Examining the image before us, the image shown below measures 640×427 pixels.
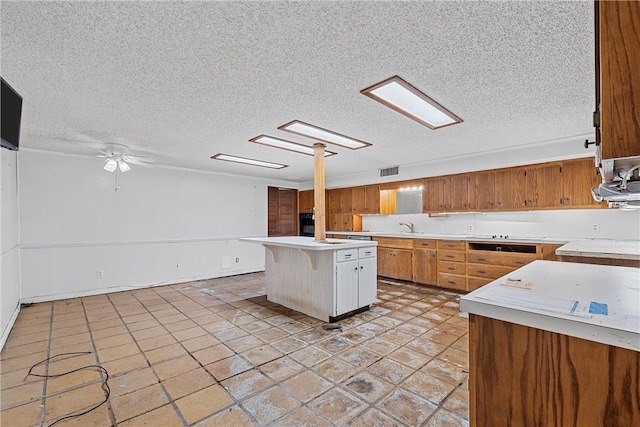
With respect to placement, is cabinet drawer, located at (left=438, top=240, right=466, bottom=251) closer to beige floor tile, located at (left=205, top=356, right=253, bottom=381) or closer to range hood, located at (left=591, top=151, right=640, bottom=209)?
range hood, located at (left=591, top=151, right=640, bottom=209)

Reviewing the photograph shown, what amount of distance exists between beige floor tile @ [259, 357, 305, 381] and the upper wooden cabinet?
2.33 m

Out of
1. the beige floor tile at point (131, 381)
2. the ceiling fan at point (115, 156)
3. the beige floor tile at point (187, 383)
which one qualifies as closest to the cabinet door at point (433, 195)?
the beige floor tile at point (187, 383)

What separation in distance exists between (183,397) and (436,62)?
293 centimetres

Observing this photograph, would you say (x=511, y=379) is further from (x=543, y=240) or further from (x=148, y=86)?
(x=543, y=240)

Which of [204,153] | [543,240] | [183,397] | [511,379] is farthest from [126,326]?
[543,240]

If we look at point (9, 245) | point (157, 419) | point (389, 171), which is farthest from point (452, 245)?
point (9, 245)

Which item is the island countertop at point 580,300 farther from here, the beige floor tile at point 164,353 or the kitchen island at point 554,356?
the beige floor tile at point 164,353

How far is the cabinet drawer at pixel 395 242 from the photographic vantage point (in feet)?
17.7

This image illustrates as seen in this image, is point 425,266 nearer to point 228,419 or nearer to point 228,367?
point 228,367

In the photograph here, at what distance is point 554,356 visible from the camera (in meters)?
0.97

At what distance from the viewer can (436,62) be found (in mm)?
1966

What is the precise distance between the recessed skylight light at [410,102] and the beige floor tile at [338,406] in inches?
92.3

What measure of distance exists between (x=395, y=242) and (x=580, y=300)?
4586 millimetres

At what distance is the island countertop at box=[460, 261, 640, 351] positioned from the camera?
2.76 feet
